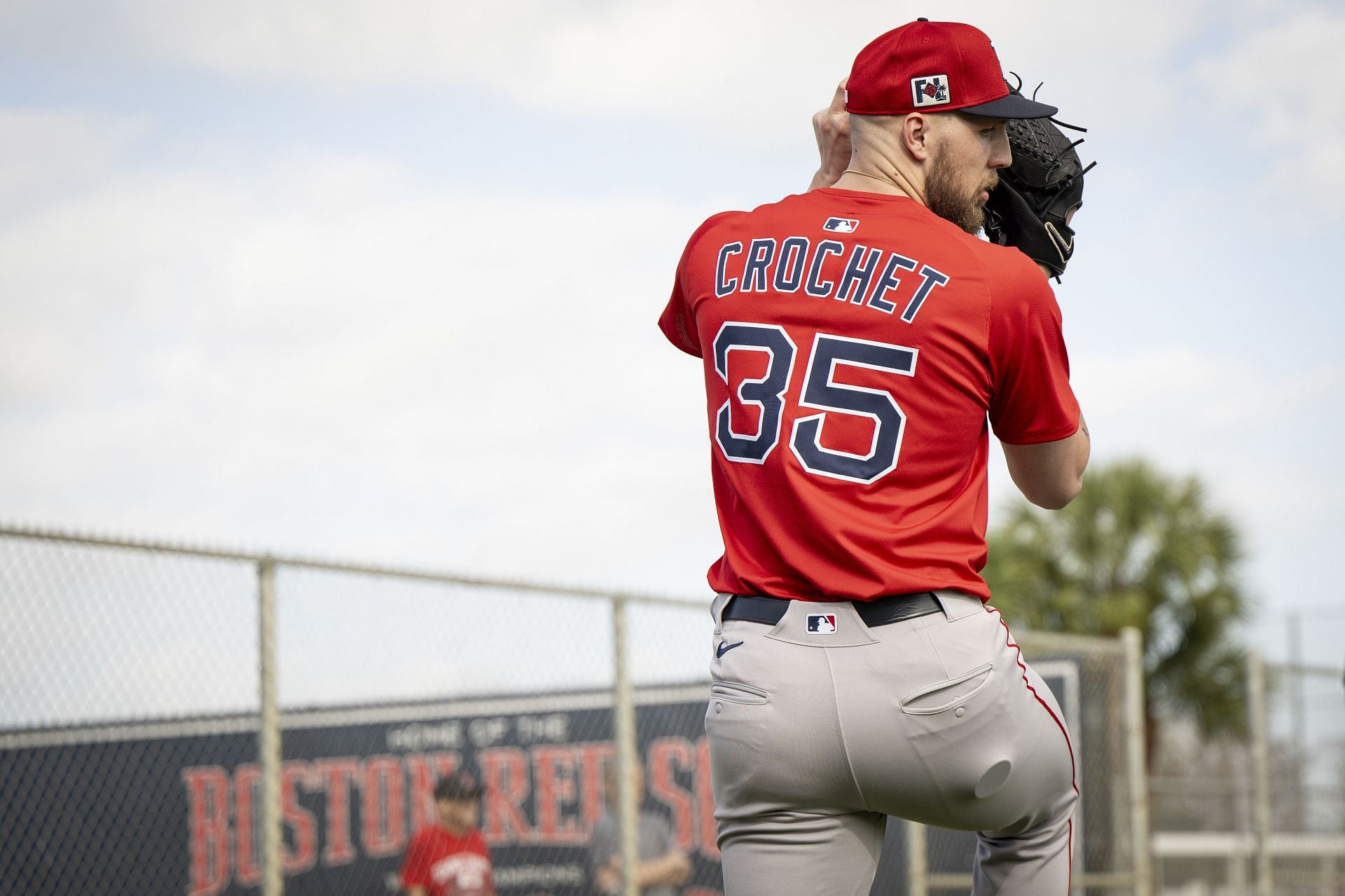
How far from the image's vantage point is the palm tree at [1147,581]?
20.7m

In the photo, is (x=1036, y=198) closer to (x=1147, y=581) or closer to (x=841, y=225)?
(x=841, y=225)

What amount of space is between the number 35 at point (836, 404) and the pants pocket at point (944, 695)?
327 mm

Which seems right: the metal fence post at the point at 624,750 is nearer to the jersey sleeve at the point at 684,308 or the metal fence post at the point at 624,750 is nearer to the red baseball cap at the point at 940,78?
the jersey sleeve at the point at 684,308

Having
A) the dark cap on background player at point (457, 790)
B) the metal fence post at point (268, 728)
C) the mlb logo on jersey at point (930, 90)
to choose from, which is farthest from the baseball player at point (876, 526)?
the dark cap on background player at point (457, 790)

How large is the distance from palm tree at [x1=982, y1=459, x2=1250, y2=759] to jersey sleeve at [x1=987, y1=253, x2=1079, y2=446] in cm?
1882

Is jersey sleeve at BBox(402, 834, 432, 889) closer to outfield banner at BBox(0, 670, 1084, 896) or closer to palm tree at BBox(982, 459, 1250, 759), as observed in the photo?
outfield banner at BBox(0, 670, 1084, 896)

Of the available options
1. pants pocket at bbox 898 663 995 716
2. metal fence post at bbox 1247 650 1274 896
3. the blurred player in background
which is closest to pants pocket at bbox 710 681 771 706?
pants pocket at bbox 898 663 995 716

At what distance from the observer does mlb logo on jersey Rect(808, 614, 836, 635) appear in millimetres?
2070

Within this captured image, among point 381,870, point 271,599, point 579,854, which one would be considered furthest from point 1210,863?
point 271,599

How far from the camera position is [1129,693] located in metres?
10.4

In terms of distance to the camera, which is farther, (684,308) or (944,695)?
(684,308)

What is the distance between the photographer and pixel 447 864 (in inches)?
305

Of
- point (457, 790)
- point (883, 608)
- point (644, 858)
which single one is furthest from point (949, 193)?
point (644, 858)

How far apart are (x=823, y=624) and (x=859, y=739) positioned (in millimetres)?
180
